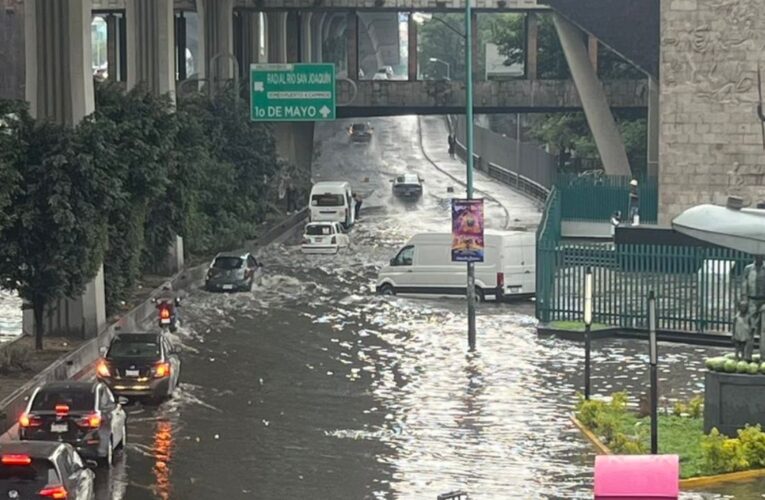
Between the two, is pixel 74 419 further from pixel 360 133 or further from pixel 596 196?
pixel 360 133

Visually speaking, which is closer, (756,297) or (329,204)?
(756,297)

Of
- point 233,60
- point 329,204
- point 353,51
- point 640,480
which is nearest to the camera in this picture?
point 640,480

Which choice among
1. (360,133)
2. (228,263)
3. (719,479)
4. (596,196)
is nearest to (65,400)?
(719,479)

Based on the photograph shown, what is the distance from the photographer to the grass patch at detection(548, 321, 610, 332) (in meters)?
38.2

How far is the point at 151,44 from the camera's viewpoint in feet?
171

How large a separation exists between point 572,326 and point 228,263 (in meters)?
14.0

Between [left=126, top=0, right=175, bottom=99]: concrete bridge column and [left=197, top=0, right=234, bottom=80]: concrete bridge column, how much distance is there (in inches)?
669

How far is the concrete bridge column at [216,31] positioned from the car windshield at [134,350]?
133 feet

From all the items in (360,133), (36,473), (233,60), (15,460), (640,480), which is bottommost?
(36,473)

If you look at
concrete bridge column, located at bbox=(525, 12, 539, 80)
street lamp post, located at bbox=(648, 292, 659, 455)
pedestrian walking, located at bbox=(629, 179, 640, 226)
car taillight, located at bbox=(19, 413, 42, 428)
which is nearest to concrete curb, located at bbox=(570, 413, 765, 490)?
street lamp post, located at bbox=(648, 292, 659, 455)

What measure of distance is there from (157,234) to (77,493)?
25752 millimetres

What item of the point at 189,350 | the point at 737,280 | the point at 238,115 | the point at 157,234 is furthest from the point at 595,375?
the point at 238,115

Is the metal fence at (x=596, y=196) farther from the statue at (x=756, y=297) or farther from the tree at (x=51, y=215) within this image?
the statue at (x=756, y=297)

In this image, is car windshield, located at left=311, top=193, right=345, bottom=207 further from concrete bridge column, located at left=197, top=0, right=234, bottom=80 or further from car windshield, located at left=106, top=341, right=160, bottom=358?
car windshield, located at left=106, top=341, right=160, bottom=358
